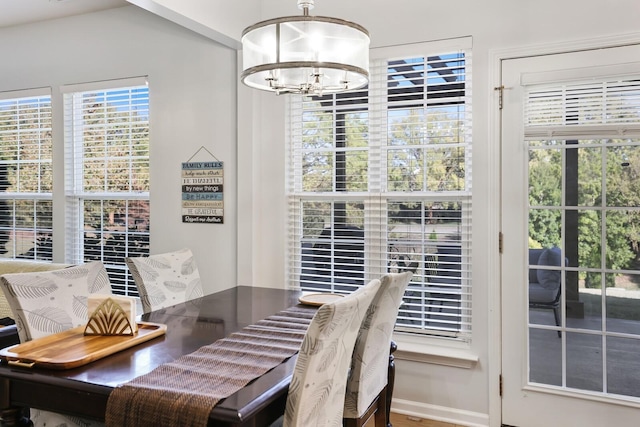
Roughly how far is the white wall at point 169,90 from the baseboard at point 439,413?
1.44 m

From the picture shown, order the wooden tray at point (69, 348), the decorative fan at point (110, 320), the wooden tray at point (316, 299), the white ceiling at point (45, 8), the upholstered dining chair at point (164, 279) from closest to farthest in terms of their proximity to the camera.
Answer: the wooden tray at point (69, 348) < the decorative fan at point (110, 320) < the wooden tray at point (316, 299) < the upholstered dining chair at point (164, 279) < the white ceiling at point (45, 8)

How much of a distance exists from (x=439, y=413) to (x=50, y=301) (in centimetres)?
224

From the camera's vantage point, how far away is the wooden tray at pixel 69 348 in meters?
1.59

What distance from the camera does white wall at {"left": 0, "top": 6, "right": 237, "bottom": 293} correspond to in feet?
11.8

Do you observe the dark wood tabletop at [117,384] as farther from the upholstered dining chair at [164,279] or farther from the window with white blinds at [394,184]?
the window with white blinds at [394,184]

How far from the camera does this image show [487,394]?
293 centimetres

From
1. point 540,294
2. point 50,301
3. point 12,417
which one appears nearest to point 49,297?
point 50,301

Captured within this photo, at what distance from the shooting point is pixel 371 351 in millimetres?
2057

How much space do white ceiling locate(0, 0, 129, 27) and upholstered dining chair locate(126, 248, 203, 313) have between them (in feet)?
7.36

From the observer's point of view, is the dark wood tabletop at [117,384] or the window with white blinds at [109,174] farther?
the window with white blinds at [109,174]

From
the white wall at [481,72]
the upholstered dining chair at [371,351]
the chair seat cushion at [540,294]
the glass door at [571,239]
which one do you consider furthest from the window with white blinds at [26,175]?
the chair seat cushion at [540,294]

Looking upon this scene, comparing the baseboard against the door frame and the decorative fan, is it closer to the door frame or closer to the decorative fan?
the door frame

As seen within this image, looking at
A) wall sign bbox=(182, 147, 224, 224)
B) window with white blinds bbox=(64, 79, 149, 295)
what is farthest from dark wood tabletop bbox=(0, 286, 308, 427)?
window with white blinds bbox=(64, 79, 149, 295)

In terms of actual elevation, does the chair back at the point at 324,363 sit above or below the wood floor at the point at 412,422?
above
